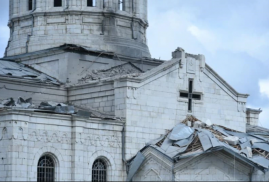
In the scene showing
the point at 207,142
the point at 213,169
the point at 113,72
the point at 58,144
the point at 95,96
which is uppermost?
the point at 113,72

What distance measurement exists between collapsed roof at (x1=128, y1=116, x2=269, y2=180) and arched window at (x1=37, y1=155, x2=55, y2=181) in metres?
4.54

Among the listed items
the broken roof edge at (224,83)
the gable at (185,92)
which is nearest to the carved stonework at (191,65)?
the gable at (185,92)

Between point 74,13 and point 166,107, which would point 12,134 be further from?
point 74,13

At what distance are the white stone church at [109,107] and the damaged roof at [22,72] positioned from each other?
0.08m

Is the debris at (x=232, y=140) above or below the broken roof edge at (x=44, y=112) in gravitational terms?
below

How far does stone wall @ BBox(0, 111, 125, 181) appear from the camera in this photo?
149ft

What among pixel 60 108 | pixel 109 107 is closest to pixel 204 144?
pixel 109 107

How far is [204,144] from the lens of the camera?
159 feet

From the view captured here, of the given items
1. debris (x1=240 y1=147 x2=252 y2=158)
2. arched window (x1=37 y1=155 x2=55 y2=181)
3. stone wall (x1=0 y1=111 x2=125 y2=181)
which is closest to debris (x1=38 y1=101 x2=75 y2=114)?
stone wall (x1=0 y1=111 x2=125 y2=181)

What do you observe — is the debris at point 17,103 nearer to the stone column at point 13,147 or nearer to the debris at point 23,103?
the debris at point 23,103

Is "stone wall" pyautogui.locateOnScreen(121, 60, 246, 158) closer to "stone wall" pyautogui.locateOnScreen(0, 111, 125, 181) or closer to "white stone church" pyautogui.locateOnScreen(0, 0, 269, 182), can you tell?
"white stone church" pyautogui.locateOnScreen(0, 0, 269, 182)

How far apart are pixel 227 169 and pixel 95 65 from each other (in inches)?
432

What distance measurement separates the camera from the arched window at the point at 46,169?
46.8 meters

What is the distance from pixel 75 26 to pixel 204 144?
1320 cm
